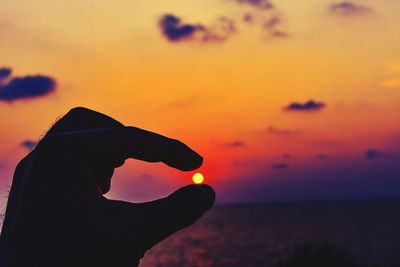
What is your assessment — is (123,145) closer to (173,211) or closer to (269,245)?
(173,211)

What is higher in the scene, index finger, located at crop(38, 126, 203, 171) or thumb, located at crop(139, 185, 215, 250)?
index finger, located at crop(38, 126, 203, 171)

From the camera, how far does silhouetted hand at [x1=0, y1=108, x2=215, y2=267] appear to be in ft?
5.55

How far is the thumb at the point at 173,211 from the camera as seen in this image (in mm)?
1719

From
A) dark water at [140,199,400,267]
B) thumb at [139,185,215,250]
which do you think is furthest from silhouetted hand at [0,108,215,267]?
dark water at [140,199,400,267]

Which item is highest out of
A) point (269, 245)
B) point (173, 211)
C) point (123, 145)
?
point (123, 145)

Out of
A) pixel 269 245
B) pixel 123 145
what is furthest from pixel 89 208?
pixel 269 245

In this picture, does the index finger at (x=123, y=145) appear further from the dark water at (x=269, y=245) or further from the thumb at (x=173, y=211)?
the dark water at (x=269, y=245)

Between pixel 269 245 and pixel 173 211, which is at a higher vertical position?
pixel 173 211

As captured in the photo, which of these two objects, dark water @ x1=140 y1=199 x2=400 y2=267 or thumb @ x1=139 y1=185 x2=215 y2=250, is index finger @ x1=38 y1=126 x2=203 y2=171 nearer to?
thumb @ x1=139 y1=185 x2=215 y2=250

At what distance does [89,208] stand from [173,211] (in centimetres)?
23

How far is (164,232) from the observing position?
1.75 metres

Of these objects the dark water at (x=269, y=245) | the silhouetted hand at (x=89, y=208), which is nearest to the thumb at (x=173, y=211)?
the silhouetted hand at (x=89, y=208)

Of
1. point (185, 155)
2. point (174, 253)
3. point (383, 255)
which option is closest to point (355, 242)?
point (383, 255)

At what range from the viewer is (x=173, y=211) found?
173 centimetres
